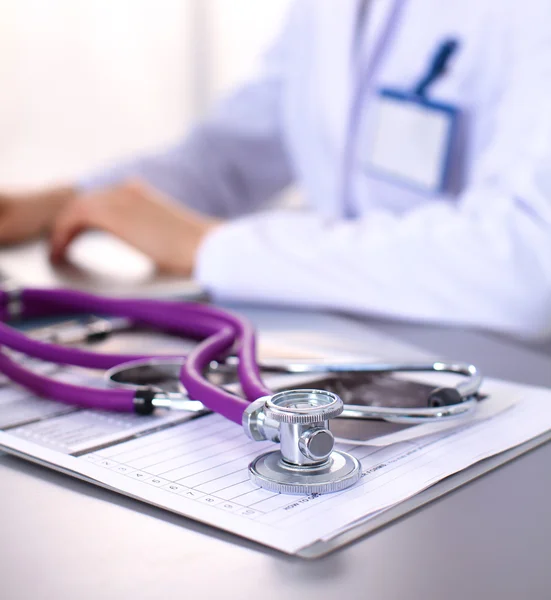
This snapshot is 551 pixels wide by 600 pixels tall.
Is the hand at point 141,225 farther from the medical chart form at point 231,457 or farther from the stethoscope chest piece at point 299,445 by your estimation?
the stethoscope chest piece at point 299,445

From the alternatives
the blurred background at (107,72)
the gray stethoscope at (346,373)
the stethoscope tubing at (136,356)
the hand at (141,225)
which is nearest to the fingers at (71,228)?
the hand at (141,225)

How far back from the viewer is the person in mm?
787

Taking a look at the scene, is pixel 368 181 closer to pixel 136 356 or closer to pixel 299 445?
pixel 136 356

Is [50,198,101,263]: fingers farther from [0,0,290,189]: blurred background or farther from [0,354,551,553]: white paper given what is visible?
[0,0,290,189]: blurred background

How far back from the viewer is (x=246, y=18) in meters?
2.41

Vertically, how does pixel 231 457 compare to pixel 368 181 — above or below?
below

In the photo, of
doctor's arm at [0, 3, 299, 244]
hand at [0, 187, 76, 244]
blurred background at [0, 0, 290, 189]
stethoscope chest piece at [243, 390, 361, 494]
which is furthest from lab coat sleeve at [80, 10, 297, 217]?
stethoscope chest piece at [243, 390, 361, 494]

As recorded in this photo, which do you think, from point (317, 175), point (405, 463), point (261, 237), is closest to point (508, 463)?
point (405, 463)

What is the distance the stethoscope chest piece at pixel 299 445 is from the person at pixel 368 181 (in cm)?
39

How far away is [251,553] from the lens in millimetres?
336

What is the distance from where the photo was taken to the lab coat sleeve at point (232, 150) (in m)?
1.42

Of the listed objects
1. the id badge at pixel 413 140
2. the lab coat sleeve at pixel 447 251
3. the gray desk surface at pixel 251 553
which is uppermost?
the id badge at pixel 413 140

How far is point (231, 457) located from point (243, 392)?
0.24 feet

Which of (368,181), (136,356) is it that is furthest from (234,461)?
(368,181)
